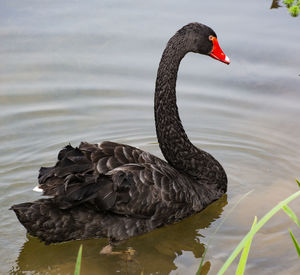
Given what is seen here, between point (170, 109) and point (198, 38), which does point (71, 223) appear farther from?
point (198, 38)

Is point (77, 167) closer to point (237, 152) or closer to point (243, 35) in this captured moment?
point (237, 152)

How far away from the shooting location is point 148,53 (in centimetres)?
725

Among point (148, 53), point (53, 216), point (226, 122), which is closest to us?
point (53, 216)

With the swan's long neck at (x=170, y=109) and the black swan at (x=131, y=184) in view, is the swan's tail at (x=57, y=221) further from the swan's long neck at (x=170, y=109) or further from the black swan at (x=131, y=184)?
the swan's long neck at (x=170, y=109)

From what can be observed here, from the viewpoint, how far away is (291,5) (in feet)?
27.8

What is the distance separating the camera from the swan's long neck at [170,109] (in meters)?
4.83

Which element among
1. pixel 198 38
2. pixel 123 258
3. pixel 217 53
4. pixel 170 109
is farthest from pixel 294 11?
pixel 123 258

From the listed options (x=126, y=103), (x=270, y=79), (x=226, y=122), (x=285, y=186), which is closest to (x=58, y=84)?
(x=126, y=103)

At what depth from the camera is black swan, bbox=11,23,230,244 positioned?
13.8ft

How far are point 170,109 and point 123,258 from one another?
1.30 meters

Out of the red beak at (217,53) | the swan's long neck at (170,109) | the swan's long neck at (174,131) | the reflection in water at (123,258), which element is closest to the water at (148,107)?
the reflection in water at (123,258)

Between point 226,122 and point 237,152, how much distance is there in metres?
0.55

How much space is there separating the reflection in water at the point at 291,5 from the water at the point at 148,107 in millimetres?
97

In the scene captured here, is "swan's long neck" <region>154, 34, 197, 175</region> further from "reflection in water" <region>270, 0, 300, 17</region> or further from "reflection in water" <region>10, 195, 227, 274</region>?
"reflection in water" <region>270, 0, 300, 17</region>
